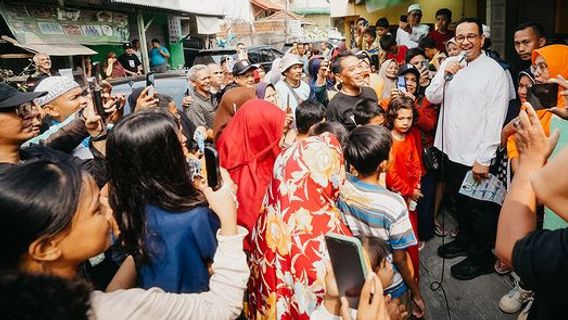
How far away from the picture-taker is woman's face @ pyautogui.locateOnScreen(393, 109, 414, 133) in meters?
3.32

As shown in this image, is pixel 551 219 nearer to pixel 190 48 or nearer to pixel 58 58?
pixel 58 58

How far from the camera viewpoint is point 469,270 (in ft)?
11.0

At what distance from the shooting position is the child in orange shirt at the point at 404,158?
3273 millimetres

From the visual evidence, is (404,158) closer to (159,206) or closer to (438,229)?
(438,229)

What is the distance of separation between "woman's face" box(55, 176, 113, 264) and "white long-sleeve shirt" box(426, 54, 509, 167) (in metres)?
2.78

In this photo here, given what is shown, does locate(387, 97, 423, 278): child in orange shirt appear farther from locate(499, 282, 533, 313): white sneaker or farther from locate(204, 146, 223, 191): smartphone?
locate(204, 146, 223, 191): smartphone

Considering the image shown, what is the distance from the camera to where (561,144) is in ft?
5.46

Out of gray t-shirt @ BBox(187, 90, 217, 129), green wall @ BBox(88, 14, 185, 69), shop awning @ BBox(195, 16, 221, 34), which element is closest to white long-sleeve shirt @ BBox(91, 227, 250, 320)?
gray t-shirt @ BBox(187, 90, 217, 129)

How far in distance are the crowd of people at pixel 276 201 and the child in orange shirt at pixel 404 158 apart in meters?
0.01

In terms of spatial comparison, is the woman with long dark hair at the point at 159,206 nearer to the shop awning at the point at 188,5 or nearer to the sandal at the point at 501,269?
the sandal at the point at 501,269

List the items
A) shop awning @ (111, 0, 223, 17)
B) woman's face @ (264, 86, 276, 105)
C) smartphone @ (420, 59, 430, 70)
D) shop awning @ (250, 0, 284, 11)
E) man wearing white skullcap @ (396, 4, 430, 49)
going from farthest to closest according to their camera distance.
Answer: shop awning @ (250, 0, 284, 11)
shop awning @ (111, 0, 223, 17)
man wearing white skullcap @ (396, 4, 430, 49)
smartphone @ (420, 59, 430, 70)
woman's face @ (264, 86, 276, 105)

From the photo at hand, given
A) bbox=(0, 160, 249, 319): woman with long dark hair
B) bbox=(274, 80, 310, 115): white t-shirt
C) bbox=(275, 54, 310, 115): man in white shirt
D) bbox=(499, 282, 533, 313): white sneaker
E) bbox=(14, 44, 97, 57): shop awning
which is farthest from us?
bbox=(14, 44, 97, 57): shop awning

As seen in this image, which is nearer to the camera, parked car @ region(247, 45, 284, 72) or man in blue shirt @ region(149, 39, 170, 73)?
parked car @ region(247, 45, 284, 72)

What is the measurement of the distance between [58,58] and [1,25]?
1864 millimetres
